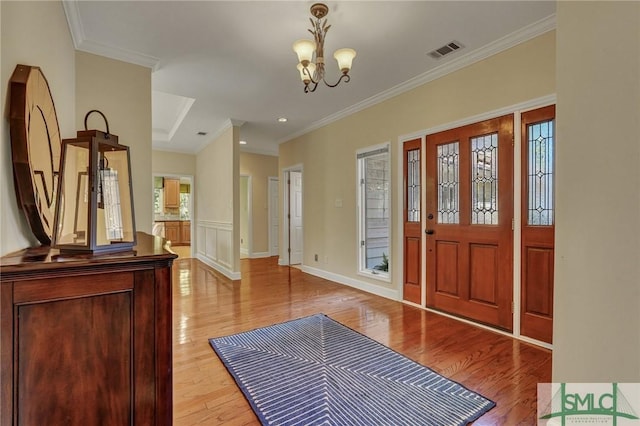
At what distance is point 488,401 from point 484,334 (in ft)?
3.56

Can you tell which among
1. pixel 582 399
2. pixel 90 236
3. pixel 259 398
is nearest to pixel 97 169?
pixel 90 236

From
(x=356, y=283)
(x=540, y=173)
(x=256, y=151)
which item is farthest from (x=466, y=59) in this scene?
(x=256, y=151)

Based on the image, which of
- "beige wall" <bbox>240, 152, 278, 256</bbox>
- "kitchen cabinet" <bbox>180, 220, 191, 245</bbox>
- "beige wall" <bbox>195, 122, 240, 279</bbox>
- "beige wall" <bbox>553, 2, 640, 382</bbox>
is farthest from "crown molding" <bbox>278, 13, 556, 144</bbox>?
"kitchen cabinet" <bbox>180, 220, 191, 245</bbox>

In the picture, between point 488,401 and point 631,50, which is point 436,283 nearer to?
point 488,401

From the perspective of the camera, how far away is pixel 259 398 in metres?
1.77

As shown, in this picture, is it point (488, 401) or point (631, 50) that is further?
point (488, 401)

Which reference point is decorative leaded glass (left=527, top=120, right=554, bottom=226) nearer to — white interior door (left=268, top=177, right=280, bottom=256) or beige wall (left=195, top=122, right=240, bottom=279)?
beige wall (left=195, top=122, right=240, bottom=279)

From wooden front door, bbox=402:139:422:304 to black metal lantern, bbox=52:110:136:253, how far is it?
9.68 feet

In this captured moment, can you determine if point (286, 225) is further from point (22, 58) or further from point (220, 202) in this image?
point (22, 58)

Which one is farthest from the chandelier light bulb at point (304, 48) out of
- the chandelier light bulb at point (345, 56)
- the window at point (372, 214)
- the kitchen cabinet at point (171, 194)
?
the kitchen cabinet at point (171, 194)

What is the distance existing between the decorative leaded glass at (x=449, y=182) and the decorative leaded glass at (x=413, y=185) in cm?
29

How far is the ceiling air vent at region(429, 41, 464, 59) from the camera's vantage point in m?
2.71

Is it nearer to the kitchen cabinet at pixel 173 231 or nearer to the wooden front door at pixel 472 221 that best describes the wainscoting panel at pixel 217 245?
the wooden front door at pixel 472 221

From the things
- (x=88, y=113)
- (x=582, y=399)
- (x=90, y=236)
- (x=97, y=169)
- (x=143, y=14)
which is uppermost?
(x=143, y=14)
